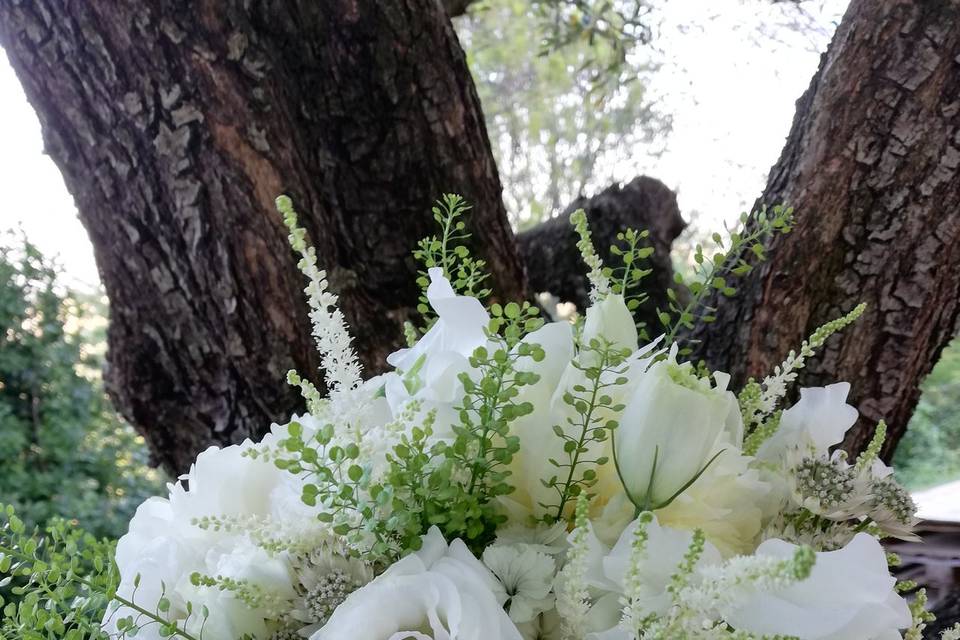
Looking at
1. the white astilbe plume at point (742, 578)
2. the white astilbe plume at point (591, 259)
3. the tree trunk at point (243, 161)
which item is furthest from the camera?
the tree trunk at point (243, 161)

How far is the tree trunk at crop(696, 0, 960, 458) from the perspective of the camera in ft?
2.97

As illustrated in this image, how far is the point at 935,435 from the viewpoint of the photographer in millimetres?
5035

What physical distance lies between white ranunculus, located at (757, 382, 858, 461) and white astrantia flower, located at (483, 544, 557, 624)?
213mm

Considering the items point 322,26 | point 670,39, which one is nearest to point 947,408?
point 670,39

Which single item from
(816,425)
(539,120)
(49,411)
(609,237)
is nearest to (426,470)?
(816,425)

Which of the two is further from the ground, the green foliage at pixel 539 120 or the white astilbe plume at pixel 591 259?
the green foliage at pixel 539 120

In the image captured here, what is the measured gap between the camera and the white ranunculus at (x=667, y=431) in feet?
1.48

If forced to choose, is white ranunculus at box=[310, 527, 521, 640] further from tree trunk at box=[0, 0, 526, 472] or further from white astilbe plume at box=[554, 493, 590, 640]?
tree trunk at box=[0, 0, 526, 472]

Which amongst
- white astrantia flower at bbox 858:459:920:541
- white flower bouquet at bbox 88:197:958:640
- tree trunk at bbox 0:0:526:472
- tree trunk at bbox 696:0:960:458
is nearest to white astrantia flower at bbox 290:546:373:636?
white flower bouquet at bbox 88:197:958:640

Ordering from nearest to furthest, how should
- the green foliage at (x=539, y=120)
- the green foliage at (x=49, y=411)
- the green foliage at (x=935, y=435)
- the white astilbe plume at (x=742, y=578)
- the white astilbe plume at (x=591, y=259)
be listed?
the white astilbe plume at (x=742, y=578), the white astilbe plume at (x=591, y=259), the green foliage at (x=49, y=411), the green foliage at (x=539, y=120), the green foliage at (x=935, y=435)

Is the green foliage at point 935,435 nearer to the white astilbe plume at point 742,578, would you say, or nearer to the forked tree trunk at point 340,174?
the forked tree trunk at point 340,174

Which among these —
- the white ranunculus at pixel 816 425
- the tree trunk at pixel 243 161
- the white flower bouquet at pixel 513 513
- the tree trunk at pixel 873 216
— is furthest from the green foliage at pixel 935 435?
the white flower bouquet at pixel 513 513

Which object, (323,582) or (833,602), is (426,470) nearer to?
(323,582)

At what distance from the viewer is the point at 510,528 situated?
0.49 m
